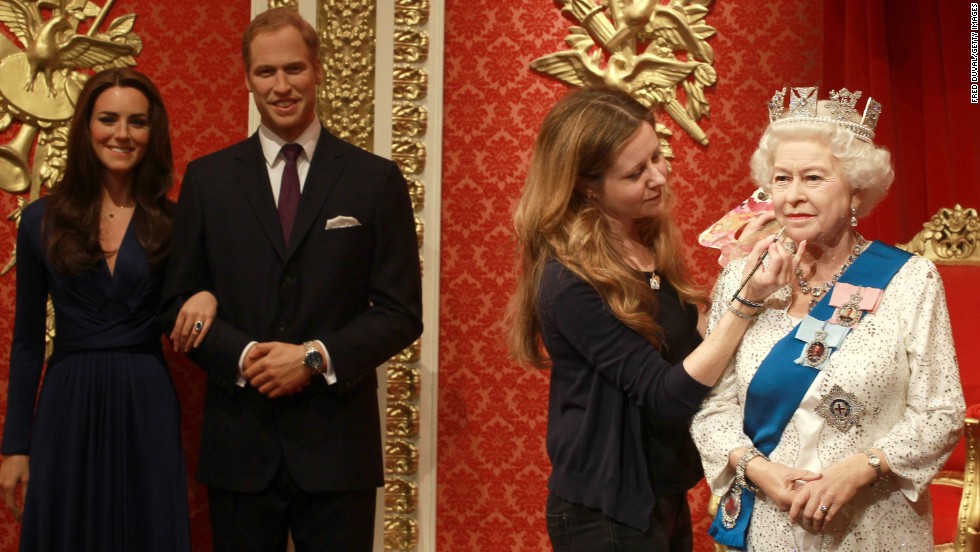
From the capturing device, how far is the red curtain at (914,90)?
3590 mm

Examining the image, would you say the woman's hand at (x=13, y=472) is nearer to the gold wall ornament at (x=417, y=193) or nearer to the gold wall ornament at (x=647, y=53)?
the gold wall ornament at (x=417, y=193)

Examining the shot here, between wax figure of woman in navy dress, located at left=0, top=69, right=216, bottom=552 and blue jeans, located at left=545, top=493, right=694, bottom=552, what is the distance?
1263 mm

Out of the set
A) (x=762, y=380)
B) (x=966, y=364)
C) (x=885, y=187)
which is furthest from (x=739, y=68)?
(x=762, y=380)

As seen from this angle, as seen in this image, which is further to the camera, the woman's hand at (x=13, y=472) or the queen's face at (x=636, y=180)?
the woman's hand at (x=13, y=472)

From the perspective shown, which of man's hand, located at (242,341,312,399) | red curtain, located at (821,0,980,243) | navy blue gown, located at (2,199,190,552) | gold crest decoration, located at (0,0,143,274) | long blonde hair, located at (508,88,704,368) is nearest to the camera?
long blonde hair, located at (508,88,704,368)

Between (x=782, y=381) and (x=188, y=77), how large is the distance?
250cm

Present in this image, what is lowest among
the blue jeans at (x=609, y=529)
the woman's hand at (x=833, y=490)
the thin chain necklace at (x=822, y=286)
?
the blue jeans at (x=609, y=529)

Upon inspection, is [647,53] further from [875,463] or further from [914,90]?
[875,463]

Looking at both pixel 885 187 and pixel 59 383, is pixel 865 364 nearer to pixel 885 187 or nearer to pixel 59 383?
pixel 885 187

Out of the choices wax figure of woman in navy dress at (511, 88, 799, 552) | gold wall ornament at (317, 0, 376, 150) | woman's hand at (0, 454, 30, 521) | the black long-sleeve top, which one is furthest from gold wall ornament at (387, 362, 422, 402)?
the black long-sleeve top

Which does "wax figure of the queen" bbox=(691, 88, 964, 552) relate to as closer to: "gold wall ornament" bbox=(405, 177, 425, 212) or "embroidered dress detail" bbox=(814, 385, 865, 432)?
"embroidered dress detail" bbox=(814, 385, 865, 432)

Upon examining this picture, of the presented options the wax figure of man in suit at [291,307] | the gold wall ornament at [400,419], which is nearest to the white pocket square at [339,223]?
the wax figure of man in suit at [291,307]

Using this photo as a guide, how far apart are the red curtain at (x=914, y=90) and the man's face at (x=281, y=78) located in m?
1.80

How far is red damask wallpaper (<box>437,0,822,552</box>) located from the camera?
3.90m
